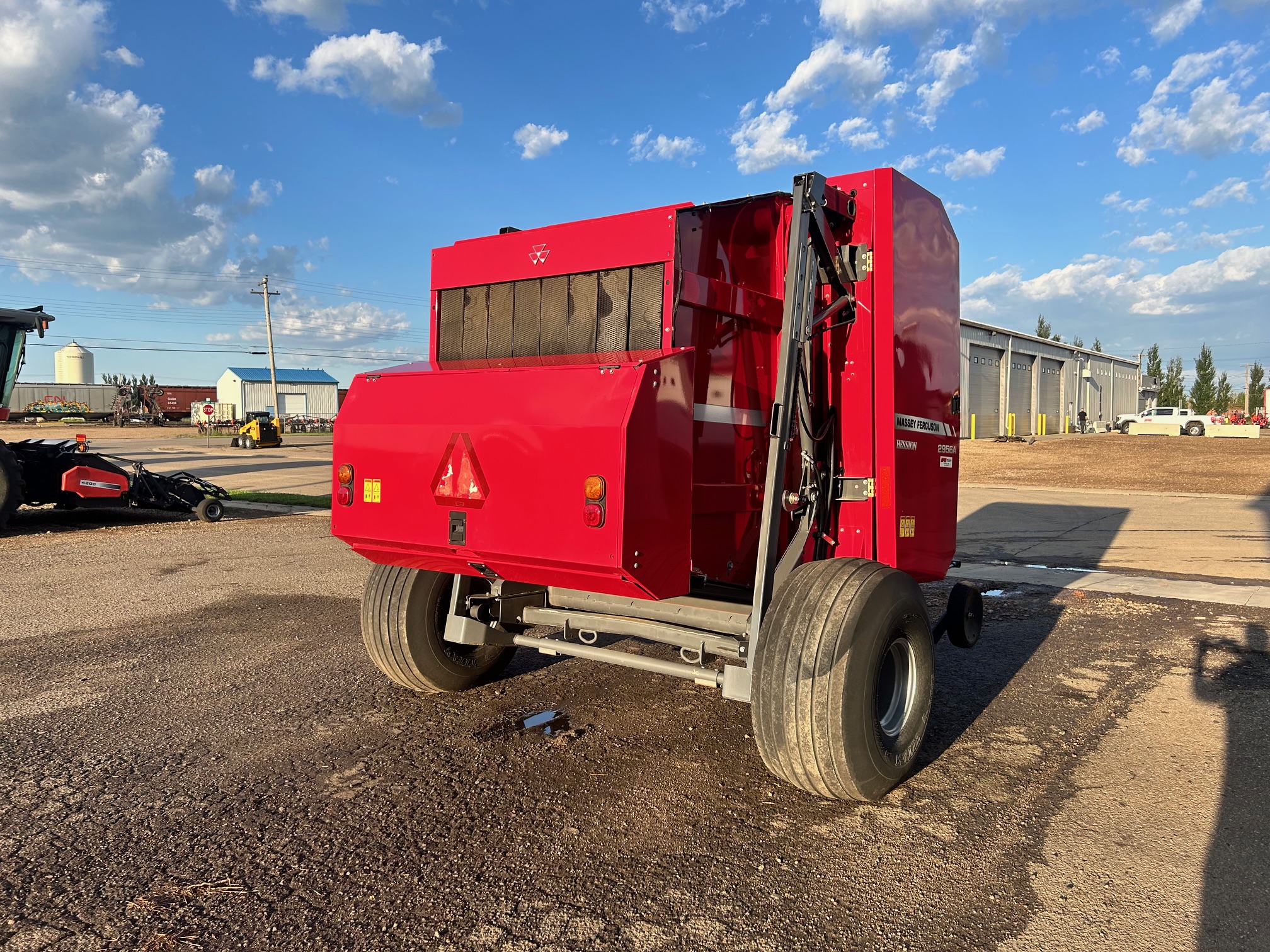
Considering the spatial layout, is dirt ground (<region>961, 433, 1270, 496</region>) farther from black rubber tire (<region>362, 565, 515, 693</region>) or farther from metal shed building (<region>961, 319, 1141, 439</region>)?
black rubber tire (<region>362, 565, 515, 693</region>)

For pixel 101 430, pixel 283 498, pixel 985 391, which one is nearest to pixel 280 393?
pixel 101 430

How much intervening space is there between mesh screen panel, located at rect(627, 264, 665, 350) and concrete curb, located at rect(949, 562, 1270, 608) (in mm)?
5516

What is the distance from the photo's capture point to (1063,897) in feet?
9.92

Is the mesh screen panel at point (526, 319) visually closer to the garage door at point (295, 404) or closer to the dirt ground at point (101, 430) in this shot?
the dirt ground at point (101, 430)

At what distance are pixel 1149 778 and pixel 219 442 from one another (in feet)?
151

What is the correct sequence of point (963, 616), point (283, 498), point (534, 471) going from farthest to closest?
1. point (283, 498)
2. point (963, 616)
3. point (534, 471)

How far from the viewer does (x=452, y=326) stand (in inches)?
185

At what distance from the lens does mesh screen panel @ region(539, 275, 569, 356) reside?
13.9 ft

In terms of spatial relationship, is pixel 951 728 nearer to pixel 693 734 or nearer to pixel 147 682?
pixel 693 734

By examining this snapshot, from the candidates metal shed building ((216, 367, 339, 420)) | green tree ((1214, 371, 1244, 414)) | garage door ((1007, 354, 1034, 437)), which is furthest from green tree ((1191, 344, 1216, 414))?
metal shed building ((216, 367, 339, 420))

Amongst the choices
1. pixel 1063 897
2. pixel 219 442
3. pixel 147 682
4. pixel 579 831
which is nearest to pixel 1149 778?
pixel 1063 897

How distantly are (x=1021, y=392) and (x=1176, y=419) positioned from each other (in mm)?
9675

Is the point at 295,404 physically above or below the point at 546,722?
above

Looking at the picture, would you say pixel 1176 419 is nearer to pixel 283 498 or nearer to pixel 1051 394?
pixel 1051 394
